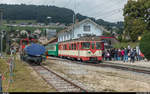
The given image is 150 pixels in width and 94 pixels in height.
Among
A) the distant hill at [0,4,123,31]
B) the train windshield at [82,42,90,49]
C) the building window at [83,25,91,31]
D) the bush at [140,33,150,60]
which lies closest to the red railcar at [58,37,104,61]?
the train windshield at [82,42,90,49]

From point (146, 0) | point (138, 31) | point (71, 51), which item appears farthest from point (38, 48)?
point (146, 0)

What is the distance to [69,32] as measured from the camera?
211ft

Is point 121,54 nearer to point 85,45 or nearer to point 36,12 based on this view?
point 85,45

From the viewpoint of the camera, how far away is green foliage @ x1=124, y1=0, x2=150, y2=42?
50369 millimetres

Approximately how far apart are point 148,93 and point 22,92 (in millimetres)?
4737

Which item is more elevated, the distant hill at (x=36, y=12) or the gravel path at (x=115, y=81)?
the distant hill at (x=36, y=12)

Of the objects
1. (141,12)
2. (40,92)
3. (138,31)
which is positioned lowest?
(40,92)

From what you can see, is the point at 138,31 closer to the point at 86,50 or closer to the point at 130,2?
the point at 130,2

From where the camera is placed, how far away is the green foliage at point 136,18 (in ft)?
165

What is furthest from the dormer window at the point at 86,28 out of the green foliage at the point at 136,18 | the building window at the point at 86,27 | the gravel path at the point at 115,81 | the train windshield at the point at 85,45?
the gravel path at the point at 115,81

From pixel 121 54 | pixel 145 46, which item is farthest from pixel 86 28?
pixel 121 54

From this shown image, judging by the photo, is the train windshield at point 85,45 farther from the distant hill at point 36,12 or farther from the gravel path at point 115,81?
the distant hill at point 36,12

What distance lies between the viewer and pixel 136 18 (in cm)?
5453

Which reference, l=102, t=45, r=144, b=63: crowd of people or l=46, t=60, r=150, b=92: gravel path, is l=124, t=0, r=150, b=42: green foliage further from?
l=46, t=60, r=150, b=92: gravel path
